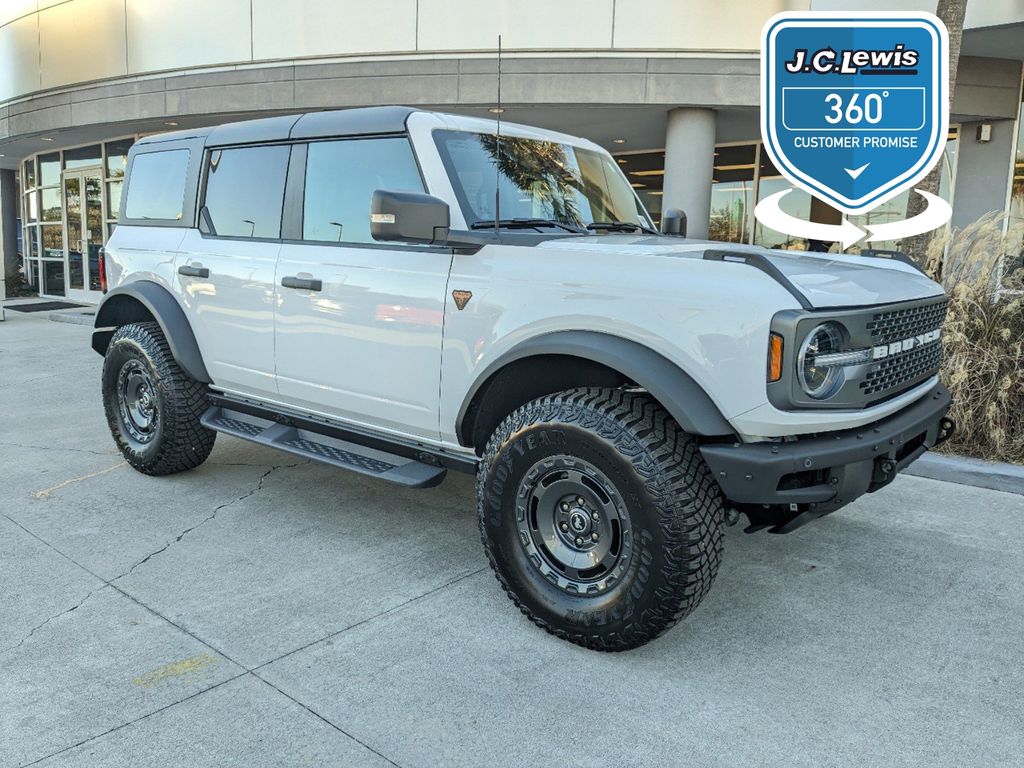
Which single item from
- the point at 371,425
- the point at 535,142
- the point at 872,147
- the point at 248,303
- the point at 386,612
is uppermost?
the point at 872,147

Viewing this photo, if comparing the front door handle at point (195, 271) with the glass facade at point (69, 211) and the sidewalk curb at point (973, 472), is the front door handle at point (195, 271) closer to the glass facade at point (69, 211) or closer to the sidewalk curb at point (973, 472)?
the sidewalk curb at point (973, 472)

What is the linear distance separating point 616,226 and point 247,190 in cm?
205

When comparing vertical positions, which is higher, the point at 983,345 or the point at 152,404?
the point at 983,345

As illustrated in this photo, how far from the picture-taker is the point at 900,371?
3297 millimetres

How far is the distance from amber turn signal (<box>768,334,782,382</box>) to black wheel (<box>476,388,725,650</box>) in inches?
16.4

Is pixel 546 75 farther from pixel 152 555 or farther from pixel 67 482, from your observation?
pixel 152 555

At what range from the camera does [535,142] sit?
4285 mm

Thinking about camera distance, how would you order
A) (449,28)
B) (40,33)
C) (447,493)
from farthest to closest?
(40,33) < (449,28) < (447,493)

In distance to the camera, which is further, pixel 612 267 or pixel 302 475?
pixel 302 475

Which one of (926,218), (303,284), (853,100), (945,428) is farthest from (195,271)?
(853,100)

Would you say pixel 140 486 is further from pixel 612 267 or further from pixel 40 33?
pixel 40 33

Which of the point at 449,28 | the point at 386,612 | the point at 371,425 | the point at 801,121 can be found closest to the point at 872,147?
the point at 801,121

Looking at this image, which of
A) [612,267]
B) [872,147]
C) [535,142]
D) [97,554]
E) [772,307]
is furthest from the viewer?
[872,147]

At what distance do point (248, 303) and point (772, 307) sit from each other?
2.83m
